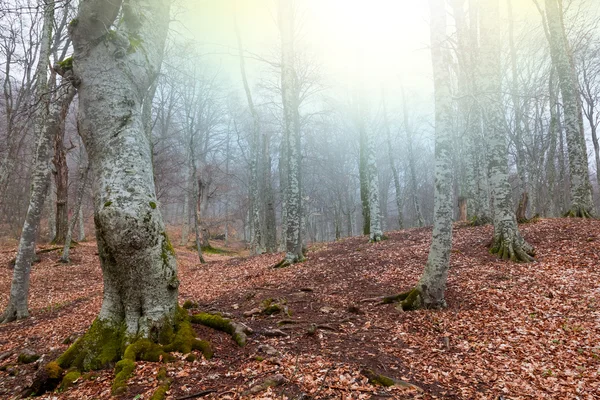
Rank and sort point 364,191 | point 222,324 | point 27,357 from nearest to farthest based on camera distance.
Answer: point 27,357 → point 222,324 → point 364,191

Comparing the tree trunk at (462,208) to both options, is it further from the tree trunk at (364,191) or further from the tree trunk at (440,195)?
the tree trunk at (440,195)

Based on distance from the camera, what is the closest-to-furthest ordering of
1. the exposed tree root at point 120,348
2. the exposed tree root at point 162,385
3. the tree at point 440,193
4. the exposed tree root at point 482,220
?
the exposed tree root at point 162,385 → the exposed tree root at point 120,348 → the tree at point 440,193 → the exposed tree root at point 482,220

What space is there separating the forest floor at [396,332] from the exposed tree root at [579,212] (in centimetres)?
117

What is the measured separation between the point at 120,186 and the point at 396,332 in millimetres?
4535

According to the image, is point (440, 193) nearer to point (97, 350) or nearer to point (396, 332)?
point (396, 332)

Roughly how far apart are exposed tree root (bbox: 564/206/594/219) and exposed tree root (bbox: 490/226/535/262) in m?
3.91

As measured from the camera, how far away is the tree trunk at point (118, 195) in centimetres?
389

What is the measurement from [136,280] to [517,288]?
6.57 m

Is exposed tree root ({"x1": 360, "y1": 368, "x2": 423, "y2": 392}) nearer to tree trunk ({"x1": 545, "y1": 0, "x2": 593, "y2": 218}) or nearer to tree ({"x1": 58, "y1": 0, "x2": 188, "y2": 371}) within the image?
tree ({"x1": 58, "y1": 0, "x2": 188, "y2": 371})

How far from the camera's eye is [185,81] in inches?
774

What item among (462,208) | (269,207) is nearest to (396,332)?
(269,207)

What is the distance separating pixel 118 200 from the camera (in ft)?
12.7

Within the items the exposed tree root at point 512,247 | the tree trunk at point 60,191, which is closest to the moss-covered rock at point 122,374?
the exposed tree root at point 512,247

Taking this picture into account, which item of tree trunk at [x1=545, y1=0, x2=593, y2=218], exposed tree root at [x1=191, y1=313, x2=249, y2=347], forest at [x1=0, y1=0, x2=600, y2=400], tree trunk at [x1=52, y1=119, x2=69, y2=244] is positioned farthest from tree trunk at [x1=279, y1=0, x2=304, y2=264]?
tree trunk at [x1=52, y1=119, x2=69, y2=244]
